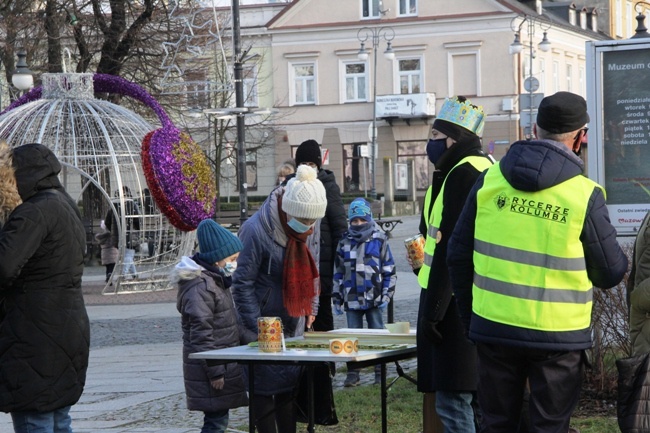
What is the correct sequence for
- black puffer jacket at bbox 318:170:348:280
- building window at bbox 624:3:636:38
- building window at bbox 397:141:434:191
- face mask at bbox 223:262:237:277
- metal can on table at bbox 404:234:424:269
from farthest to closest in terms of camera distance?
1. building window at bbox 624:3:636:38
2. building window at bbox 397:141:434:191
3. black puffer jacket at bbox 318:170:348:280
4. metal can on table at bbox 404:234:424:269
5. face mask at bbox 223:262:237:277

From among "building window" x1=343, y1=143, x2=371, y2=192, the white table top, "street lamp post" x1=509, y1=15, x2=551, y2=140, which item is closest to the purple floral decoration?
"street lamp post" x1=509, y1=15, x2=551, y2=140

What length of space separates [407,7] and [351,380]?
47.6m

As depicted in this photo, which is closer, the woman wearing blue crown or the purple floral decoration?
the woman wearing blue crown

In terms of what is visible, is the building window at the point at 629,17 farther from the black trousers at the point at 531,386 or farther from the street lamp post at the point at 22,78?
the black trousers at the point at 531,386

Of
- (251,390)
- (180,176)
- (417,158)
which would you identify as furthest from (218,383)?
(417,158)

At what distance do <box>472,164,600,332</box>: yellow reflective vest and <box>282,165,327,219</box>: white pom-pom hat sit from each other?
1729mm

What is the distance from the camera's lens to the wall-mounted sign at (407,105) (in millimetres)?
54025

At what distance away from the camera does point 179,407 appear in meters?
9.27

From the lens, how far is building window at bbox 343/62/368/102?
185 feet

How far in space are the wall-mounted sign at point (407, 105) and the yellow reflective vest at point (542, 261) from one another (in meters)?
49.5

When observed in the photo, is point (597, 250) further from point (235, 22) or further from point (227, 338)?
point (235, 22)

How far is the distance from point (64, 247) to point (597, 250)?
8.23ft

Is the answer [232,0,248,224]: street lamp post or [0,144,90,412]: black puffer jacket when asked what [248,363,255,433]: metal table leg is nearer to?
[0,144,90,412]: black puffer jacket

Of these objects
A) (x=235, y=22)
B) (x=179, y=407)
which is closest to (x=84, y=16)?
(x=235, y=22)
